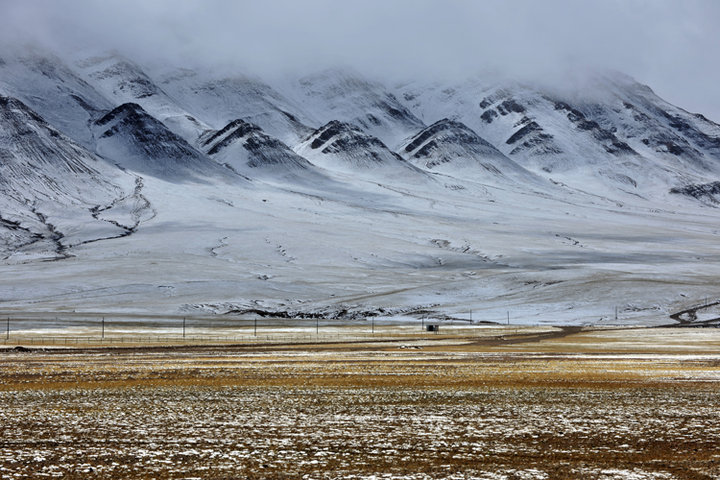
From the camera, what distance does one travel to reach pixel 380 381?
39.2 meters

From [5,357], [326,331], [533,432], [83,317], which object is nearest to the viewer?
[533,432]

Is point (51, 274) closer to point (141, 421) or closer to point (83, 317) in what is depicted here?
point (83, 317)

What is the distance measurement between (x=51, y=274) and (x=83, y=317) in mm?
56876

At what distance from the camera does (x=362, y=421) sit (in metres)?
25.7

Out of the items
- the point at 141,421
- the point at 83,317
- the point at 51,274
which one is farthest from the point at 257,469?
the point at 51,274

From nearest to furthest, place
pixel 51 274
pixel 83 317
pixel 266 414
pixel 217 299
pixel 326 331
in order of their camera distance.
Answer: pixel 266 414
pixel 326 331
pixel 83 317
pixel 217 299
pixel 51 274

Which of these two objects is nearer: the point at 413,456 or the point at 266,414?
the point at 413,456

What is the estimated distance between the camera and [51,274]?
579ft

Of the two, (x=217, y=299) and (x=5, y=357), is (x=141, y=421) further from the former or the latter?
(x=217, y=299)

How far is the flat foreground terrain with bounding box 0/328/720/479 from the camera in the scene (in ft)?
61.9

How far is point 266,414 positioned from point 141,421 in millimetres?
4189

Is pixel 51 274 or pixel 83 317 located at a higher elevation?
pixel 51 274

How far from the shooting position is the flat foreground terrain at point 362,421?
18.9 meters

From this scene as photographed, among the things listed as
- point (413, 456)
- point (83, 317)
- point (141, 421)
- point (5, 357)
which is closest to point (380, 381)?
point (141, 421)
